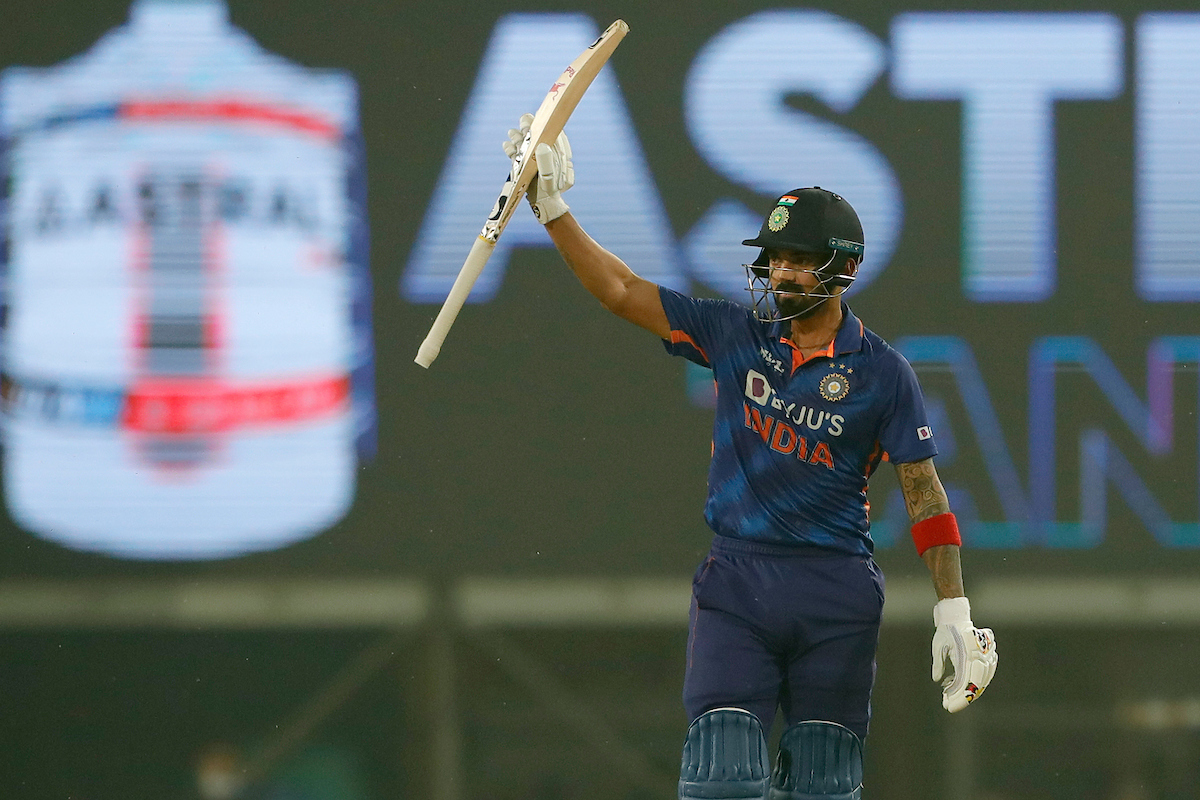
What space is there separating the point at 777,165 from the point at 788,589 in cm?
165

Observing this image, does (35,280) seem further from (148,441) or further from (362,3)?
(362,3)

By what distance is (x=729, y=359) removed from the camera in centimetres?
346

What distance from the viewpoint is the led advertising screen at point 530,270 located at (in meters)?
4.46

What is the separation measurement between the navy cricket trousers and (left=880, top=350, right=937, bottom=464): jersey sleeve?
28 centimetres

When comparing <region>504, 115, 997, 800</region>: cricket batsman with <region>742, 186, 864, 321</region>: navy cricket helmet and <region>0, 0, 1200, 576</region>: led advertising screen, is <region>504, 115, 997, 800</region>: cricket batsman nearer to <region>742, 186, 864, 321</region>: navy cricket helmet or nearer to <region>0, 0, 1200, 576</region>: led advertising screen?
<region>742, 186, 864, 321</region>: navy cricket helmet

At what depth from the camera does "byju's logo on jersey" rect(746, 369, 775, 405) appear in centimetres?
339

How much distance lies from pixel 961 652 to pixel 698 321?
99 cm

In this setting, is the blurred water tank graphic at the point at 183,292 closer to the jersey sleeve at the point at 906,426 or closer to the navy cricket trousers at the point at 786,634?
the navy cricket trousers at the point at 786,634

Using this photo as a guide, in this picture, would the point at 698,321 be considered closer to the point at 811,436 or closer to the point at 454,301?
the point at 811,436

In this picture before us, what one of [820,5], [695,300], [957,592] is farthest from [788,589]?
[820,5]

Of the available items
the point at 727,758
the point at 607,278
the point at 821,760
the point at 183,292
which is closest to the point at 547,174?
the point at 607,278

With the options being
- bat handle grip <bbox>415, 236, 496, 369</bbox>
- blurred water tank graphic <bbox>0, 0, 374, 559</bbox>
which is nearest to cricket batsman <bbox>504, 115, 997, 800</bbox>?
bat handle grip <bbox>415, 236, 496, 369</bbox>

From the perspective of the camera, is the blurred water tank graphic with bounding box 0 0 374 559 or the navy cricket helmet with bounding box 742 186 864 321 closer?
the navy cricket helmet with bounding box 742 186 864 321

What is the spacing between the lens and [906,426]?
10.9 ft
